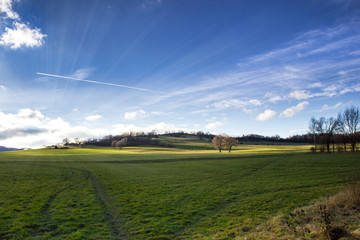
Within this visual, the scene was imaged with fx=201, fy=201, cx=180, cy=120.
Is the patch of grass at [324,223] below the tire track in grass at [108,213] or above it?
above

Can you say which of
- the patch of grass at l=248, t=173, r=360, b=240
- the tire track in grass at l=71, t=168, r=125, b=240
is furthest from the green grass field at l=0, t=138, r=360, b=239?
the patch of grass at l=248, t=173, r=360, b=240

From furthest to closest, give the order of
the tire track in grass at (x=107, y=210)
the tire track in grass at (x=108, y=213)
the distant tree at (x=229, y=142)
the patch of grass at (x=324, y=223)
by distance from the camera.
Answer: the distant tree at (x=229, y=142), the tire track in grass at (x=107, y=210), the tire track in grass at (x=108, y=213), the patch of grass at (x=324, y=223)

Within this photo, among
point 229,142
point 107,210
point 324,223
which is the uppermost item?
point 324,223

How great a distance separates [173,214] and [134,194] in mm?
6641

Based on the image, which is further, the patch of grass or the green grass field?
the green grass field

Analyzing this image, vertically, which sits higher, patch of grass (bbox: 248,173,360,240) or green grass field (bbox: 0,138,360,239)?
patch of grass (bbox: 248,173,360,240)

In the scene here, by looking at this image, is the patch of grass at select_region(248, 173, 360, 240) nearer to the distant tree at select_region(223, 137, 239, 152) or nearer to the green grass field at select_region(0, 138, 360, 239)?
the green grass field at select_region(0, 138, 360, 239)

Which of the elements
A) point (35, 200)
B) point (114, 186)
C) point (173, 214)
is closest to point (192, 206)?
point (173, 214)

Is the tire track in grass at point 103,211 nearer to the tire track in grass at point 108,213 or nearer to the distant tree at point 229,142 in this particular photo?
the tire track in grass at point 108,213

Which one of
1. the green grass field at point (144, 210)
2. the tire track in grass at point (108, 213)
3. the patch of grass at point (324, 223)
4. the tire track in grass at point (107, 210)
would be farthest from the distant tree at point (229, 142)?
the patch of grass at point (324, 223)

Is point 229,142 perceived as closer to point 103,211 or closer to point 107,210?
point 107,210

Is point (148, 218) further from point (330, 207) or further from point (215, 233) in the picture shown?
point (330, 207)

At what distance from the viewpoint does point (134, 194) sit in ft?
60.8

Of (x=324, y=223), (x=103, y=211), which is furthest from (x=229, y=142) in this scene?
(x=324, y=223)
